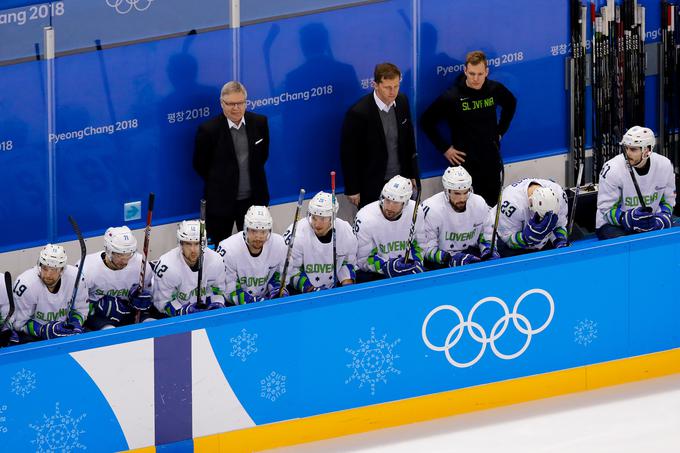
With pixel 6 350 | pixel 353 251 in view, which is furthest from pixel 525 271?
pixel 6 350

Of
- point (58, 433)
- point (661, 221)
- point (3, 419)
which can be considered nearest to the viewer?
point (3, 419)

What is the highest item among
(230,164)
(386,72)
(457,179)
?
(386,72)

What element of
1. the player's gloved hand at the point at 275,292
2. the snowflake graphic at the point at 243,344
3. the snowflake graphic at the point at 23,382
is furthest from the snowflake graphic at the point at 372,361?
the snowflake graphic at the point at 23,382

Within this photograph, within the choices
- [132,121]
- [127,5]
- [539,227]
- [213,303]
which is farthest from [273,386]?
[127,5]

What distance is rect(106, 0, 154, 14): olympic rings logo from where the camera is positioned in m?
10.4

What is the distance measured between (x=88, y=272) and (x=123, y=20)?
1534 millimetres

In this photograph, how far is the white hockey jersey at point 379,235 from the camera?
34.1 ft

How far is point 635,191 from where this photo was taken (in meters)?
10.8

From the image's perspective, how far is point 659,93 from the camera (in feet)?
40.4

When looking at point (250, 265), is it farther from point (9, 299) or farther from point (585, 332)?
point (585, 332)

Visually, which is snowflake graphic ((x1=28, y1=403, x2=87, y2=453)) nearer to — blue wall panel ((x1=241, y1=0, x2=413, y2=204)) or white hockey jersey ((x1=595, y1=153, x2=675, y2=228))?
blue wall panel ((x1=241, y1=0, x2=413, y2=204))

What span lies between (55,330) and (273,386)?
4.02 feet

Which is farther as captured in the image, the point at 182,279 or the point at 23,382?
the point at 182,279

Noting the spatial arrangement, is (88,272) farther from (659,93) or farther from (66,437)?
(659,93)
